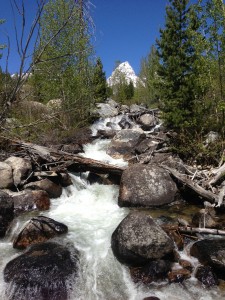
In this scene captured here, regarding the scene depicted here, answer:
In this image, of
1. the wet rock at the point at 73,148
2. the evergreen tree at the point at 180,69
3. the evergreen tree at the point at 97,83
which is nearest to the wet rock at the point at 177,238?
the evergreen tree at the point at 180,69

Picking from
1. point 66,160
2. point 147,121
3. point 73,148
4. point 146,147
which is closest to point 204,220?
point 66,160

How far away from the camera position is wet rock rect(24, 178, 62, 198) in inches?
419

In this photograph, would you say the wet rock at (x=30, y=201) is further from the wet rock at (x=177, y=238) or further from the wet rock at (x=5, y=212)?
the wet rock at (x=177, y=238)

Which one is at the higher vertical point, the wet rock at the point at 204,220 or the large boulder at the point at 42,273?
the wet rock at the point at 204,220

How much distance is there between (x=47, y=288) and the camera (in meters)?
5.93

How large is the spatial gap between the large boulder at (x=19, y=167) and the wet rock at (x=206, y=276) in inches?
273

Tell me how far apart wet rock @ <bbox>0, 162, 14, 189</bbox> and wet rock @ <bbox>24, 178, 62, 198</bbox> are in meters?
0.58

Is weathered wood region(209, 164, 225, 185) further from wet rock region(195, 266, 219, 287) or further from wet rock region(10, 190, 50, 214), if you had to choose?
wet rock region(10, 190, 50, 214)

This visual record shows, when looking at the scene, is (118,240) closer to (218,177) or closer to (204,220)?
(204,220)

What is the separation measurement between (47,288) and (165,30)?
51.3 ft

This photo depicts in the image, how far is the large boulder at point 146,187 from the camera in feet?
33.7

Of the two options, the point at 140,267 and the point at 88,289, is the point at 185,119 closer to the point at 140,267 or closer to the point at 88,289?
the point at 140,267

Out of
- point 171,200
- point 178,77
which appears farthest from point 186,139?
point 171,200

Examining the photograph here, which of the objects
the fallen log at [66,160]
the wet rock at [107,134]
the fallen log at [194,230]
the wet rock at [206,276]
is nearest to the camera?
the wet rock at [206,276]
